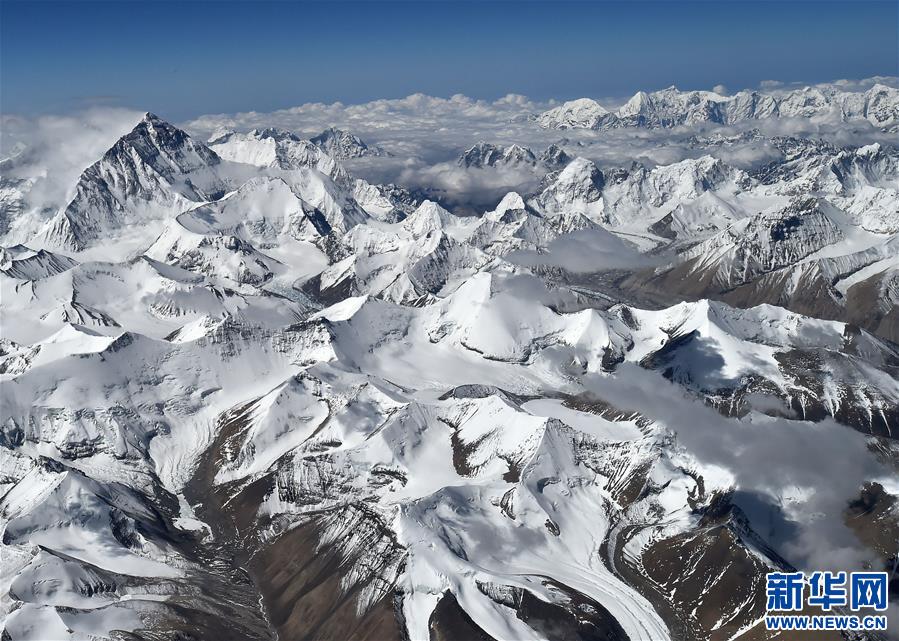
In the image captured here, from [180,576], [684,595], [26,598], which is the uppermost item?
[26,598]

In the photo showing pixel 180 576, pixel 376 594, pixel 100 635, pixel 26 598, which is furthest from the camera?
pixel 180 576

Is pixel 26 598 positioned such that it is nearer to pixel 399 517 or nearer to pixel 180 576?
pixel 180 576

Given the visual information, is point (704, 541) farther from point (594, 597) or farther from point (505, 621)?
point (505, 621)

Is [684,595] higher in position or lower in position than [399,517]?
lower

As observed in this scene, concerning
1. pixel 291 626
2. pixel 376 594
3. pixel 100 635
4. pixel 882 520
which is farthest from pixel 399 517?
pixel 882 520

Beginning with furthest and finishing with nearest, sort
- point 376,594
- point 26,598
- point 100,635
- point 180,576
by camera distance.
A: point 180,576, point 376,594, point 26,598, point 100,635

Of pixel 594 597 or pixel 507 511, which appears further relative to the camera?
pixel 507 511

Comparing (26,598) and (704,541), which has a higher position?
(26,598)

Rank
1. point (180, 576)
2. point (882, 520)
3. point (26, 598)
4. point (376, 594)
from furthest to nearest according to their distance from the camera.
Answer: point (882, 520) → point (180, 576) → point (376, 594) → point (26, 598)

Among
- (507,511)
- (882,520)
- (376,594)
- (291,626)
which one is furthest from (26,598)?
(882,520)
